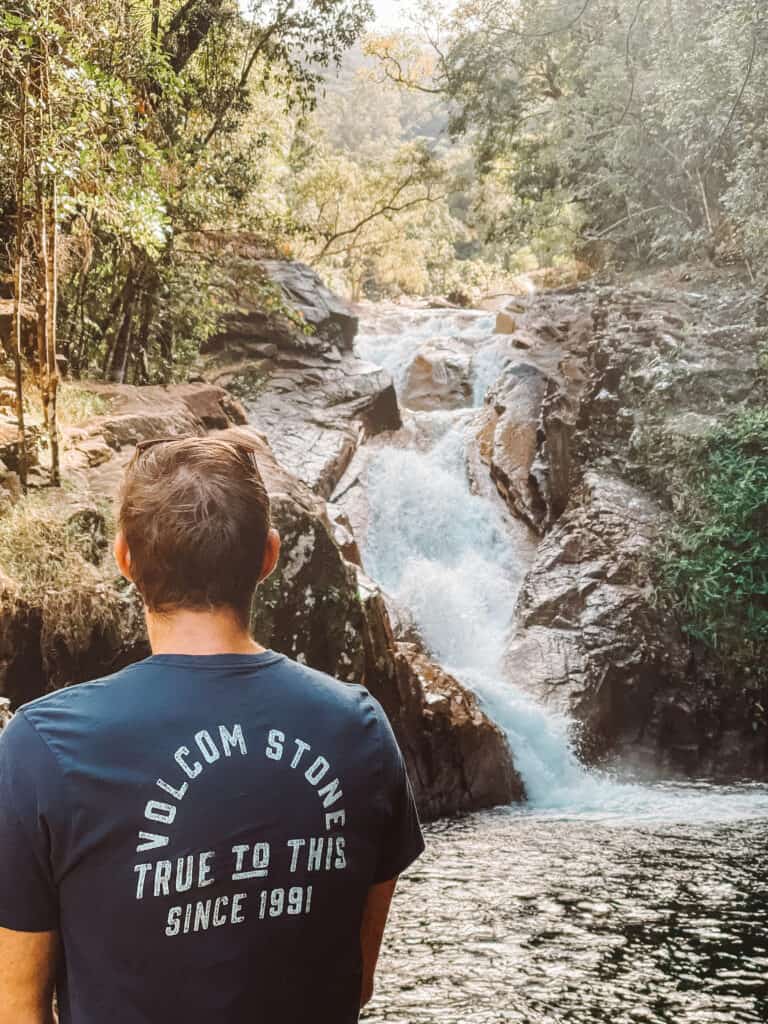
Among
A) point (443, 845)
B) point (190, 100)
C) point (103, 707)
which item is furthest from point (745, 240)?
point (103, 707)

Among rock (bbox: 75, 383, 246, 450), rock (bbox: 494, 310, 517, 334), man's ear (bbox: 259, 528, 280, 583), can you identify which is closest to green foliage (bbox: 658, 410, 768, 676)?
rock (bbox: 75, 383, 246, 450)

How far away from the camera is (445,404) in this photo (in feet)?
65.0

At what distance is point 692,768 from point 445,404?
1087 cm

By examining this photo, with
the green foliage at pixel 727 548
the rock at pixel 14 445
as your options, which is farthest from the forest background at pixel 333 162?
the rock at pixel 14 445

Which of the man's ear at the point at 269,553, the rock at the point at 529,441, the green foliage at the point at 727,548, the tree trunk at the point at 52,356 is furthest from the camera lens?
the rock at the point at 529,441

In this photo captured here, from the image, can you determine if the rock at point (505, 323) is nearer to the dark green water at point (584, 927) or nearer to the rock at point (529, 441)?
the rock at point (529, 441)

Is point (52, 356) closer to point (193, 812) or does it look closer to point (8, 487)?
point (8, 487)

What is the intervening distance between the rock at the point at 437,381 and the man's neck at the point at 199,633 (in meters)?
18.3

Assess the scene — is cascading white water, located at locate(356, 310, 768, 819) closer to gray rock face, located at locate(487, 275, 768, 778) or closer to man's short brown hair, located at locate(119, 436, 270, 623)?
gray rock face, located at locate(487, 275, 768, 778)

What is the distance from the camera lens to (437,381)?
20.2 meters

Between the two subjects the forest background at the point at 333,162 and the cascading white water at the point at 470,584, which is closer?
the forest background at the point at 333,162

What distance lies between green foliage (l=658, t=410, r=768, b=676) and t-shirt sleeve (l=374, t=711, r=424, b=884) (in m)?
10.3

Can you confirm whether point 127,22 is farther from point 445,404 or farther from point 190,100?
point 445,404

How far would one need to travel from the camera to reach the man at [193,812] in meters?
1.30
